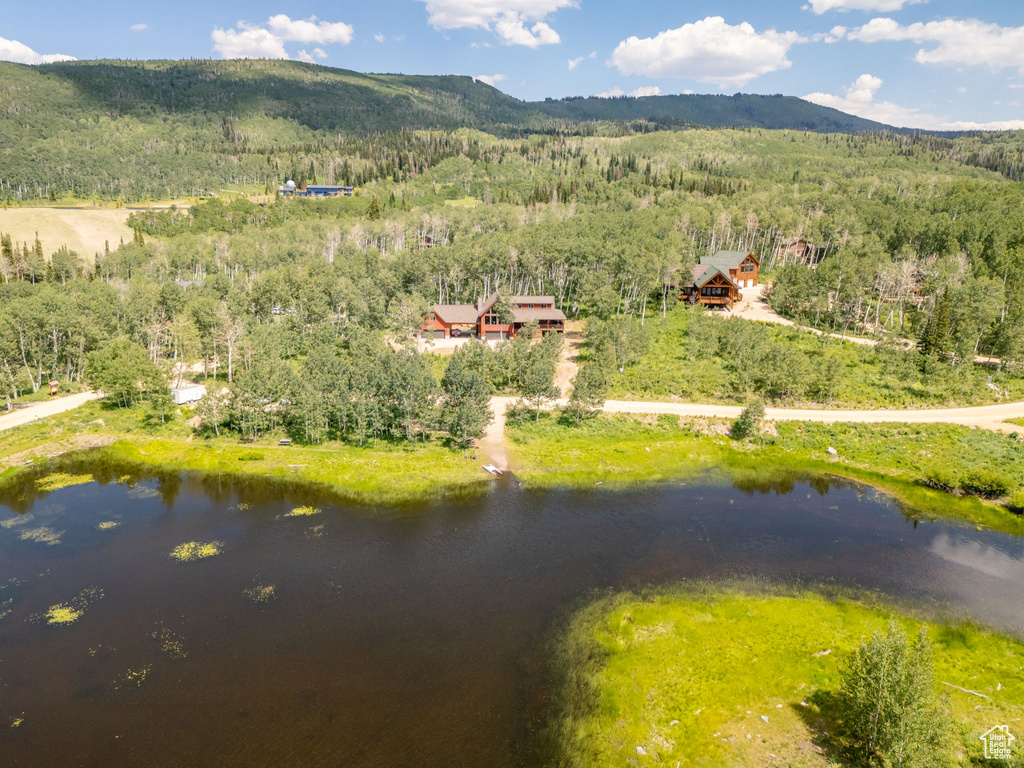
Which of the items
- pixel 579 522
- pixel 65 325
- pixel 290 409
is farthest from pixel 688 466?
pixel 65 325

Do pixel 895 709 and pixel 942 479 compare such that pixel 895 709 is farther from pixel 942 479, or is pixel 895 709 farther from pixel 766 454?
pixel 766 454

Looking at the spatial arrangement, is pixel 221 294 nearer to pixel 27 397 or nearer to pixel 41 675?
pixel 27 397

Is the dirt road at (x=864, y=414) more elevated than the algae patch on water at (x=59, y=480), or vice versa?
the dirt road at (x=864, y=414)

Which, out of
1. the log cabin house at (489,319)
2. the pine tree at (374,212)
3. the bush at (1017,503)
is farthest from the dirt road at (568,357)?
the pine tree at (374,212)

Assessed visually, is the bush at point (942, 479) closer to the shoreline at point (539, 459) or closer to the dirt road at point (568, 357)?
the shoreline at point (539, 459)

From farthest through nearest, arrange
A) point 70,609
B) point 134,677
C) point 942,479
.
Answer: point 942,479 < point 70,609 < point 134,677

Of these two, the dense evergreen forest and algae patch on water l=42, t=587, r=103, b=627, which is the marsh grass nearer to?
algae patch on water l=42, t=587, r=103, b=627

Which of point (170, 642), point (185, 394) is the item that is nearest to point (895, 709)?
point (170, 642)

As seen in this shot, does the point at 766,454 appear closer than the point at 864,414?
Yes
